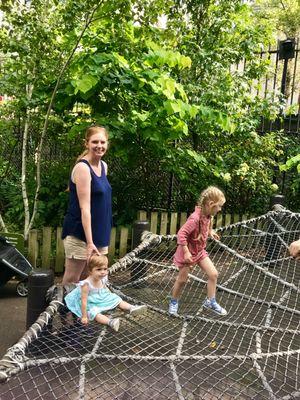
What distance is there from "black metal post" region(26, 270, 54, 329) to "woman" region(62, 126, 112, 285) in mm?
295

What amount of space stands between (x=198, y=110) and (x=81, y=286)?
92.0 inches

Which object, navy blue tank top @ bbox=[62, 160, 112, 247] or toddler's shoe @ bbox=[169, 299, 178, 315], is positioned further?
toddler's shoe @ bbox=[169, 299, 178, 315]

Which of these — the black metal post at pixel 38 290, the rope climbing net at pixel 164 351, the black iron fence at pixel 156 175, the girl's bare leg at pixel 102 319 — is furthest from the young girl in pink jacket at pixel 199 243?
the black iron fence at pixel 156 175

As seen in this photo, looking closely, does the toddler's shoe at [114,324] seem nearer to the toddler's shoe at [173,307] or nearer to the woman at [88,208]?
the woman at [88,208]

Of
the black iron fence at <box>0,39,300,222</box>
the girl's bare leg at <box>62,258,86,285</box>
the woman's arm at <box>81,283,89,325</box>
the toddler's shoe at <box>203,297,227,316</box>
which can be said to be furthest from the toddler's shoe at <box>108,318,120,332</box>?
the black iron fence at <box>0,39,300,222</box>

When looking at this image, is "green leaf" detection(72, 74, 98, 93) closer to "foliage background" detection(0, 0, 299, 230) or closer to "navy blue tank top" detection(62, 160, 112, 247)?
"foliage background" detection(0, 0, 299, 230)

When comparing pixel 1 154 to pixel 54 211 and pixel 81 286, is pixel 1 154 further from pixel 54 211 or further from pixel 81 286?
pixel 81 286

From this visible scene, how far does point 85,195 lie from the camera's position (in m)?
2.77

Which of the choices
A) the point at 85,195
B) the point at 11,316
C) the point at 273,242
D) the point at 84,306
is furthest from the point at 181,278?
the point at 273,242

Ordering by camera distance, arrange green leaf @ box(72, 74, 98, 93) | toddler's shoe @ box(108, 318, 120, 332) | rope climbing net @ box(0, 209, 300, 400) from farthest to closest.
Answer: green leaf @ box(72, 74, 98, 93)
toddler's shoe @ box(108, 318, 120, 332)
rope climbing net @ box(0, 209, 300, 400)

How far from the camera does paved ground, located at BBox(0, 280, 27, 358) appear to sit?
321 cm

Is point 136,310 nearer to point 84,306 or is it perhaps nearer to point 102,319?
point 102,319

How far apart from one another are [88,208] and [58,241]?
1.95 m

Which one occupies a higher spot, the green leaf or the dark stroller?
the green leaf
